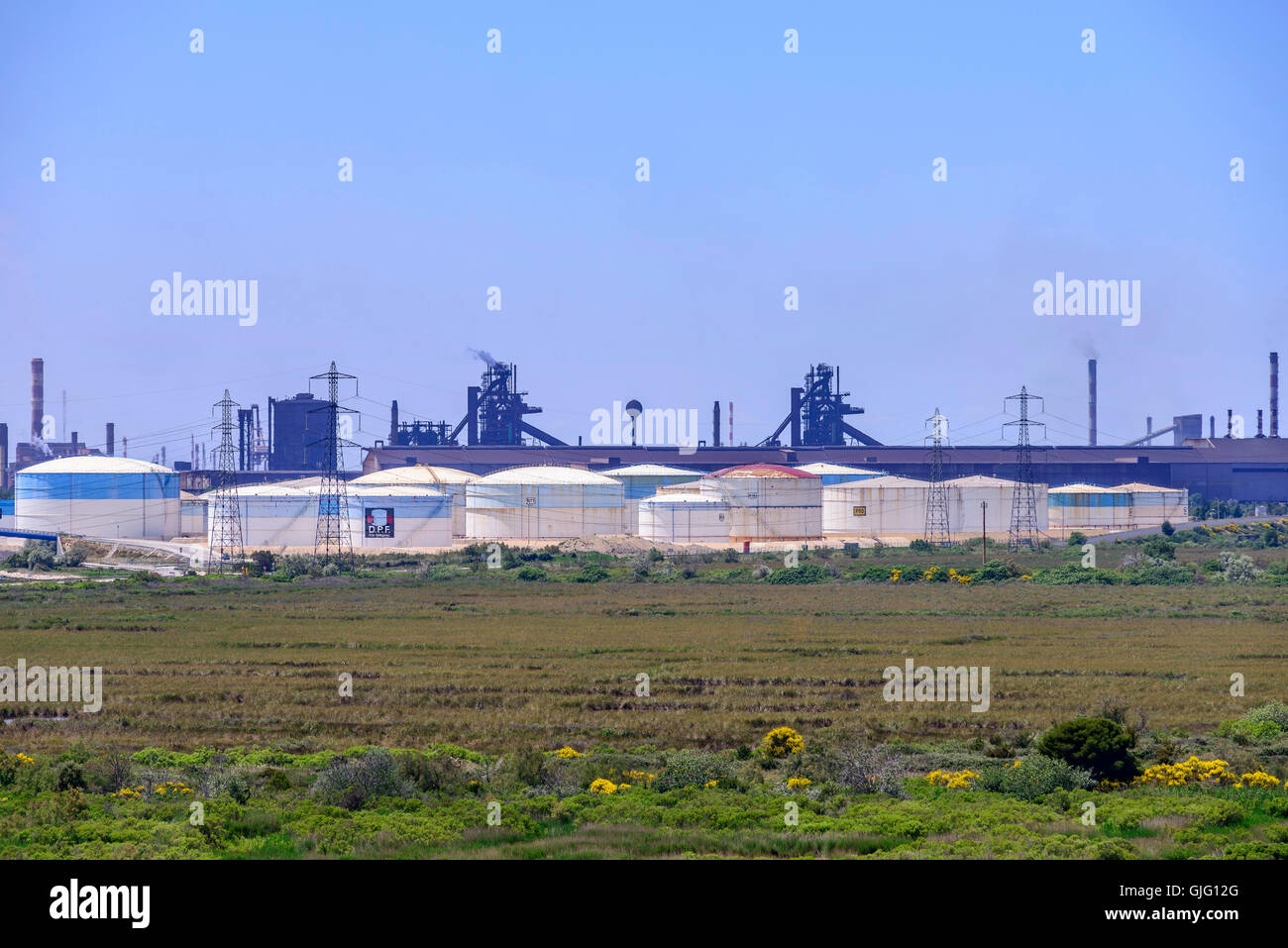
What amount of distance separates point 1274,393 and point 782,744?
6619 inches

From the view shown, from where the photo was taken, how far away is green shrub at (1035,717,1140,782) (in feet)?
66.1

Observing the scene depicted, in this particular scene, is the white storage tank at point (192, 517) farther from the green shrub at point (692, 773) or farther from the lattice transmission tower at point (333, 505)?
the green shrub at point (692, 773)

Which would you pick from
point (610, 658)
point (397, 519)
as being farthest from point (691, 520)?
point (610, 658)

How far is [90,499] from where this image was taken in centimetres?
9781

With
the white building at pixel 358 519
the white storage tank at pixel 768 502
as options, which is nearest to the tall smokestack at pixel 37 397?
the white building at pixel 358 519

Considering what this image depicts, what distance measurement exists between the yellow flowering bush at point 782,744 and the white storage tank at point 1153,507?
330 feet

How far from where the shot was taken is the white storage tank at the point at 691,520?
313 feet

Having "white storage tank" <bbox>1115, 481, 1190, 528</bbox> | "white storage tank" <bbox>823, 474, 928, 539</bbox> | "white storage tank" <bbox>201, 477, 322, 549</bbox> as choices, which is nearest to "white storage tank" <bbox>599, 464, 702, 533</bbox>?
"white storage tank" <bbox>823, 474, 928, 539</bbox>

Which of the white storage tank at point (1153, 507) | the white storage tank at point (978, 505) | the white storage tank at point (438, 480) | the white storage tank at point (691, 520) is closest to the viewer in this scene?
the white storage tank at point (691, 520)

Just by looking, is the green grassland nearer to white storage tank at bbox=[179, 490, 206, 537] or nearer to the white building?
the white building

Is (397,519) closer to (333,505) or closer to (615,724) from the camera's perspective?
(333,505)

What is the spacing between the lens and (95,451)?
655ft
